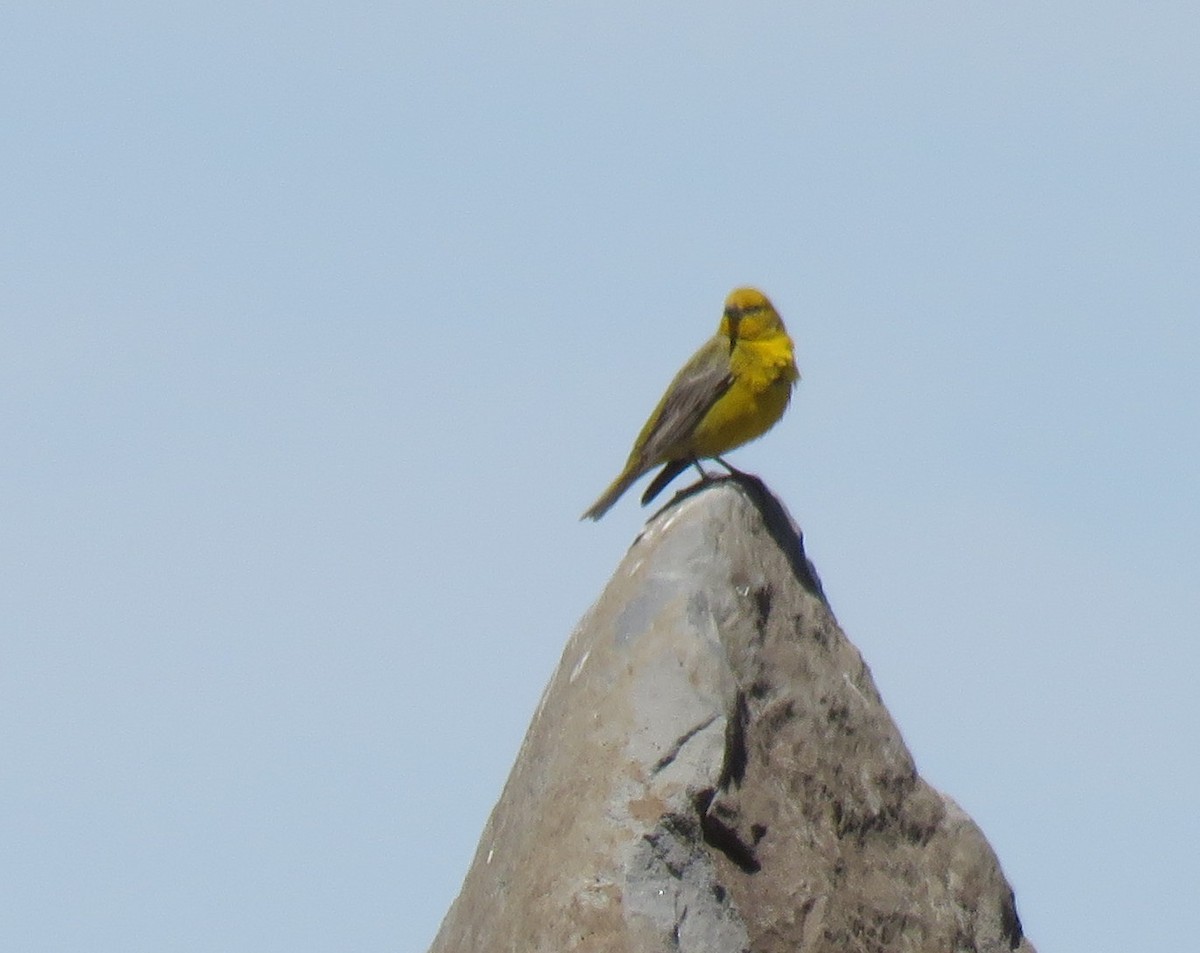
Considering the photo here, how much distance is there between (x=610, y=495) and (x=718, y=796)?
4.21m

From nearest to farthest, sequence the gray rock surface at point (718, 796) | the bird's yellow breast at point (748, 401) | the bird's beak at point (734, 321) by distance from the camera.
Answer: the gray rock surface at point (718, 796)
the bird's yellow breast at point (748, 401)
the bird's beak at point (734, 321)

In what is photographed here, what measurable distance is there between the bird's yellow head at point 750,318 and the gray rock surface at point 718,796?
2.44 m

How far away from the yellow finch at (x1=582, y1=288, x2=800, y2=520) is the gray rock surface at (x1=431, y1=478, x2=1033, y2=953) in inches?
81.6

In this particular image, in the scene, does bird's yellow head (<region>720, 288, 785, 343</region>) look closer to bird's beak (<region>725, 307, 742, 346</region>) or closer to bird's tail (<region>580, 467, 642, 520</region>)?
bird's beak (<region>725, 307, 742, 346</region>)

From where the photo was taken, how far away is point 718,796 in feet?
27.6

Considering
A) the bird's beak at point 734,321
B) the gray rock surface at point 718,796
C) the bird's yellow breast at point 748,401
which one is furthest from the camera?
the bird's beak at point 734,321

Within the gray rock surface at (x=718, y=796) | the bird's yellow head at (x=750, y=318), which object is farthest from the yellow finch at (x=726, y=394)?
the gray rock surface at (x=718, y=796)

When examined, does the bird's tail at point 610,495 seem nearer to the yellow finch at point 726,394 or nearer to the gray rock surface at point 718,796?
the yellow finch at point 726,394

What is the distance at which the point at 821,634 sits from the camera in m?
9.52

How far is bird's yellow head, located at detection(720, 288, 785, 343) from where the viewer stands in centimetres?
1204

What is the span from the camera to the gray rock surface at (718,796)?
8289 millimetres

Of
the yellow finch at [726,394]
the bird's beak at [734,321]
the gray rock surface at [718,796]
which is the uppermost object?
the bird's beak at [734,321]

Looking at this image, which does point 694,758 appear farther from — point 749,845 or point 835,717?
point 835,717

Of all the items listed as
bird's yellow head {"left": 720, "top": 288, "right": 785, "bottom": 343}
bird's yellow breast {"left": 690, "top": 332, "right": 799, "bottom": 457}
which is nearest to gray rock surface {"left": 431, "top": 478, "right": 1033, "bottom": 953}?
bird's yellow breast {"left": 690, "top": 332, "right": 799, "bottom": 457}
